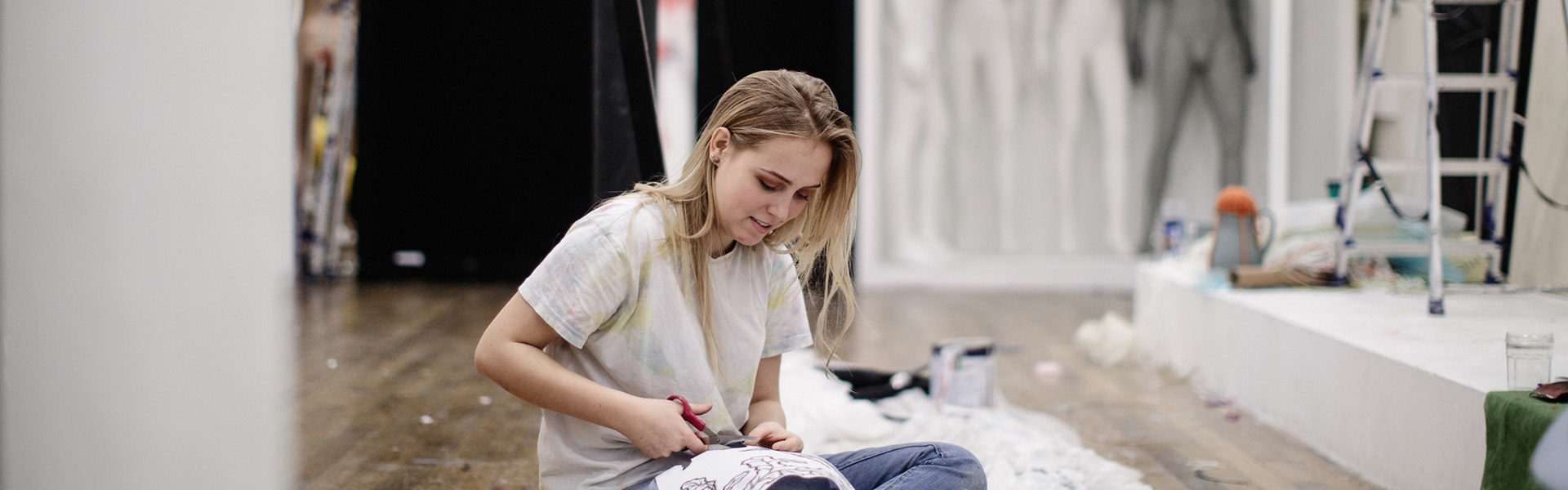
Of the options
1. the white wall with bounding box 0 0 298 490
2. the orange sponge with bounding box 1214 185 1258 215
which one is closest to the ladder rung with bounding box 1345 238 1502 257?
the orange sponge with bounding box 1214 185 1258 215

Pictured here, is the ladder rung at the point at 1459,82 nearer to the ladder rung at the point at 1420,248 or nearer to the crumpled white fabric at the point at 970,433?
the ladder rung at the point at 1420,248

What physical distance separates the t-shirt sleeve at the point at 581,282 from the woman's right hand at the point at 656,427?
0.31 feet

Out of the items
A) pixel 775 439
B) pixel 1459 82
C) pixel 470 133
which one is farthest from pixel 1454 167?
pixel 470 133

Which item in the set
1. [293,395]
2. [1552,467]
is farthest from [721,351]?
[293,395]

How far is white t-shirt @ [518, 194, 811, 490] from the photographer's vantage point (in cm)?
109

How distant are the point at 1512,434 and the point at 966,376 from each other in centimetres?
118

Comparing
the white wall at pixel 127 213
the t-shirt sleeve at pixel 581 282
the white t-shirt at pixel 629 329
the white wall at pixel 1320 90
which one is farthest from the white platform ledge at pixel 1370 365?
the white wall at pixel 1320 90

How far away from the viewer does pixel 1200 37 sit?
5.25m

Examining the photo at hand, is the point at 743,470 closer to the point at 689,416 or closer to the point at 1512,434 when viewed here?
the point at 689,416

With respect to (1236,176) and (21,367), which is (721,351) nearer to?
(21,367)

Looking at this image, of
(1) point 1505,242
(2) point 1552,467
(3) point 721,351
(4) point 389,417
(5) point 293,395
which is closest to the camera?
(2) point 1552,467

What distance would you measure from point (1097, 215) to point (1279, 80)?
3.54ft

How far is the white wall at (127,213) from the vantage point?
0.87 m

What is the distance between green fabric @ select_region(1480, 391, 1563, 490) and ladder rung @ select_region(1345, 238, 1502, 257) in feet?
4.27
